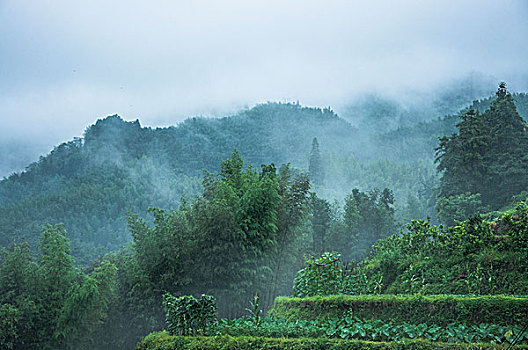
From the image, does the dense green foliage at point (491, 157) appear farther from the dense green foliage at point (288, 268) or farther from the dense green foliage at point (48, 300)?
the dense green foliage at point (48, 300)

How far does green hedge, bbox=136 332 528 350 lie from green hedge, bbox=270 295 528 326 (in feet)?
3.16

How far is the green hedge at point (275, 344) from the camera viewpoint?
3900 millimetres

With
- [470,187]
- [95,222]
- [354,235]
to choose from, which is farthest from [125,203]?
[470,187]

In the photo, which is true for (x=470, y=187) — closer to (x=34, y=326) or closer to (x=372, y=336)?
(x=372, y=336)

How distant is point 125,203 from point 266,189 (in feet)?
129

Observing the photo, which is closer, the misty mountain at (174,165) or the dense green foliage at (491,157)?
the dense green foliage at (491,157)

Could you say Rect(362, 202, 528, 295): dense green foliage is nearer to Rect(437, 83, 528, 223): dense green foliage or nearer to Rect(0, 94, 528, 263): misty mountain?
Rect(0, 94, 528, 263): misty mountain

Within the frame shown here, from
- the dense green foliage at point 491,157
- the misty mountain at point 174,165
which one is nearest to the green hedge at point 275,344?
the misty mountain at point 174,165

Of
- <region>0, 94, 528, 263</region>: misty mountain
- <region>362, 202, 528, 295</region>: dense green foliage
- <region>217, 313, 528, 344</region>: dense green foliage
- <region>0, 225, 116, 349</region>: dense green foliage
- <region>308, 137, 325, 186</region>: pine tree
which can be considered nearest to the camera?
<region>217, 313, 528, 344</region>: dense green foliage

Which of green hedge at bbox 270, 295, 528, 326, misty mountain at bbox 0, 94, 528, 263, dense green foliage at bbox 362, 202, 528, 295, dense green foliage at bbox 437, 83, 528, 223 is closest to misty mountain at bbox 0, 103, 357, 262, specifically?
misty mountain at bbox 0, 94, 528, 263

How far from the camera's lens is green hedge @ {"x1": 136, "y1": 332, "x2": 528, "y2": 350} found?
3900 mm

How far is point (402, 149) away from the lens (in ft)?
275

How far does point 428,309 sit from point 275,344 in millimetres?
2007

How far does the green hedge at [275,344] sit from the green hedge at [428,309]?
3.16 feet
